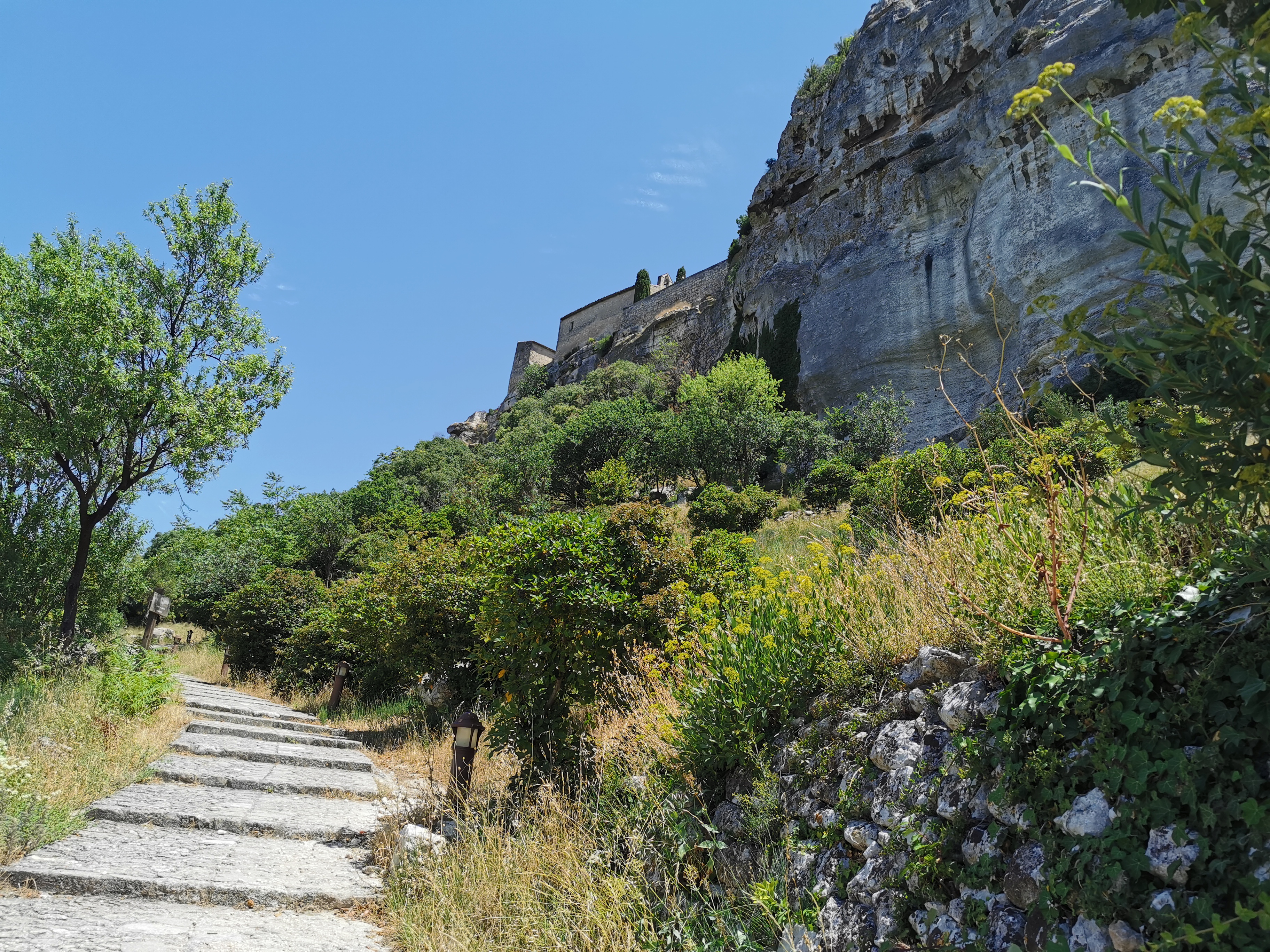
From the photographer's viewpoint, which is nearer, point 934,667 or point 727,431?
point 934,667

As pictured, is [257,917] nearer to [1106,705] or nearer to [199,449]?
[1106,705]

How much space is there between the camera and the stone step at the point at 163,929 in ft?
12.1

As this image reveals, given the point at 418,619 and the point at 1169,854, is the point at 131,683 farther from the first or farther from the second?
the point at 1169,854

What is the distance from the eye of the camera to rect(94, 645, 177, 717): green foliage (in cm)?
844

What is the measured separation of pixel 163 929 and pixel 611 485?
22.8 meters

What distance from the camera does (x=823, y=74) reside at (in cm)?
3756

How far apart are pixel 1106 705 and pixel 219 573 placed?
28693 millimetres

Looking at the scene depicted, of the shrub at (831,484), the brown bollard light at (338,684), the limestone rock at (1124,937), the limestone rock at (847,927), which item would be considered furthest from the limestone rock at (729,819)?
the shrub at (831,484)

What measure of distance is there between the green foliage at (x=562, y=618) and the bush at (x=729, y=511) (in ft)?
44.9

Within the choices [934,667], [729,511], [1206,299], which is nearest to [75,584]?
[934,667]

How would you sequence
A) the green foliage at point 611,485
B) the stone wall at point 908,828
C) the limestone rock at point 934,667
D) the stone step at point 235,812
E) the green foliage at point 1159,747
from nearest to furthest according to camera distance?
the green foliage at point 1159,747 < the stone wall at point 908,828 < the limestone rock at point 934,667 < the stone step at point 235,812 < the green foliage at point 611,485

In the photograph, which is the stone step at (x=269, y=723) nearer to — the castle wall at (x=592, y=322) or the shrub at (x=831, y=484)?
the shrub at (x=831, y=484)

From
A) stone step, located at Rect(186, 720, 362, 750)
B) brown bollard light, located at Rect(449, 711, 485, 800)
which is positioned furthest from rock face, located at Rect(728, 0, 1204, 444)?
brown bollard light, located at Rect(449, 711, 485, 800)

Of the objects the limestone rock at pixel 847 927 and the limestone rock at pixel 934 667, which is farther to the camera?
the limestone rock at pixel 934 667
